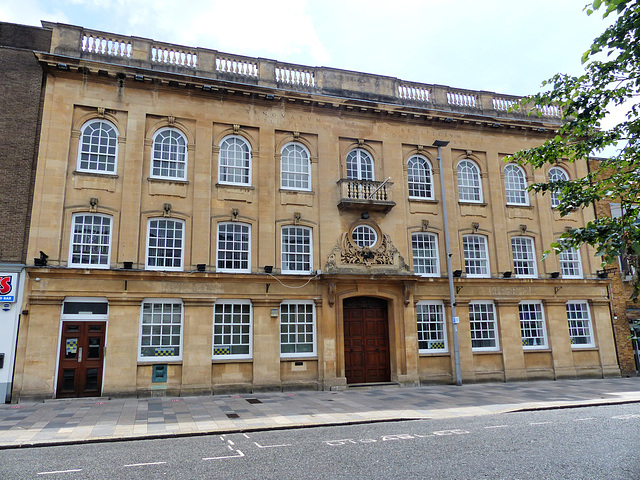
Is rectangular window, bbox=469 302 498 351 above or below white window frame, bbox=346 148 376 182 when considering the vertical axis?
below

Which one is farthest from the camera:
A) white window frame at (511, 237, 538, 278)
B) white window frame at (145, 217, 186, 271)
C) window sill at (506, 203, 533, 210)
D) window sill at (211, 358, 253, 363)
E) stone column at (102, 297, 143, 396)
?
window sill at (506, 203, 533, 210)

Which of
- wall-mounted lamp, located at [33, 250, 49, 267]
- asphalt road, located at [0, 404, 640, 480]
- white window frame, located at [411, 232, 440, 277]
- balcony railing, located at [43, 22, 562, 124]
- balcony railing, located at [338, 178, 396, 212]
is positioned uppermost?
balcony railing, located at [43, 22, 562, 124]

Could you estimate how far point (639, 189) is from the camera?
7.84 meters

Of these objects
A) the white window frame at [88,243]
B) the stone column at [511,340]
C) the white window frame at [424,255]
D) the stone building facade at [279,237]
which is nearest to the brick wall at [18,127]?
the stone building facade at [279,237]

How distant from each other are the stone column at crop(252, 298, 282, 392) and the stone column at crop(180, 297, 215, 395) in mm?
1586

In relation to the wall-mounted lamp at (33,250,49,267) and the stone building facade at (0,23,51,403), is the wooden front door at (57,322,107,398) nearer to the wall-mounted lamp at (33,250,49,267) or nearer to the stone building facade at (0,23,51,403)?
the stone building facade at (0,23,51,403)

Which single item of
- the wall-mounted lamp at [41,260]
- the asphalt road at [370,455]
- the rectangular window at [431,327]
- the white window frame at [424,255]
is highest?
the white window frame at [424,255]

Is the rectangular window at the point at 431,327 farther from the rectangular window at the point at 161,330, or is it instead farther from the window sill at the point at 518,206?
the rectangular window at the point at 161,330

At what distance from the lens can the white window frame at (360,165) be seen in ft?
62.3

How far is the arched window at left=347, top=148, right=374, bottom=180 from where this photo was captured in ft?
62.3

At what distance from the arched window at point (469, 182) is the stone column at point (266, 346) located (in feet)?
32.4

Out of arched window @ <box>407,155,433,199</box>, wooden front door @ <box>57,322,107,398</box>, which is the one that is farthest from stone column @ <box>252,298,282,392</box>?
arched window @ <box>407,155,433,199</box>

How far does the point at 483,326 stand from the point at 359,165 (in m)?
8.68

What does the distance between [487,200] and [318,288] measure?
9092mm
